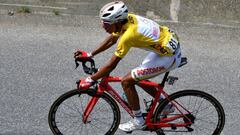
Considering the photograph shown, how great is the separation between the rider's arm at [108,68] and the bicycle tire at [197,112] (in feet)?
2.93

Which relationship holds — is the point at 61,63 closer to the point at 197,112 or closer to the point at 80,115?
the point at 80,115

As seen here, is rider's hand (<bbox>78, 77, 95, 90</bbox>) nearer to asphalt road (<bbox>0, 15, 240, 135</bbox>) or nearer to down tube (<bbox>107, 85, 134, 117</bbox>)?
down tube (<bbox>107, 85, 134, 117</bbox>)

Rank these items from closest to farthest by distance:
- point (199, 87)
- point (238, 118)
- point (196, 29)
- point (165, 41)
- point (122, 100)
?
point (165, 41), point (122, 100), point (238, 118), point (199, 87), point (196, 29)

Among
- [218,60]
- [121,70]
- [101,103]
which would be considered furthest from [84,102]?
[218,60]

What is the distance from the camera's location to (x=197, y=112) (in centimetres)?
773

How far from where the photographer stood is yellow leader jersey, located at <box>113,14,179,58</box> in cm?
665

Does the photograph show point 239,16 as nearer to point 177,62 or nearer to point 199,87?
point 199,87

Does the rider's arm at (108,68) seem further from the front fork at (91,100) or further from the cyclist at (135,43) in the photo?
the front fork at (91,100)

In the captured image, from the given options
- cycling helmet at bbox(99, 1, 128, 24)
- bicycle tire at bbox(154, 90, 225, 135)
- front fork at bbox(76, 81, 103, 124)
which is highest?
cycling helmet at bbox(99, 1, 128, 24)

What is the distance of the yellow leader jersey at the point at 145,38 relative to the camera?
21.8 ft

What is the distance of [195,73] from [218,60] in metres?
0.76

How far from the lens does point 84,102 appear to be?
780cm

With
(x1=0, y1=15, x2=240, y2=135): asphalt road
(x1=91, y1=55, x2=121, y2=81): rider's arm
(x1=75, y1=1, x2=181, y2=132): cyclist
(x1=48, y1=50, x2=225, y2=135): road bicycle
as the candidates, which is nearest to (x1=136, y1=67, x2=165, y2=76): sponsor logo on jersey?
(x1=75, y1=1, x2=181, y2=132): cyclist

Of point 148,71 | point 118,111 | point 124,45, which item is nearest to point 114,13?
point 124,45
